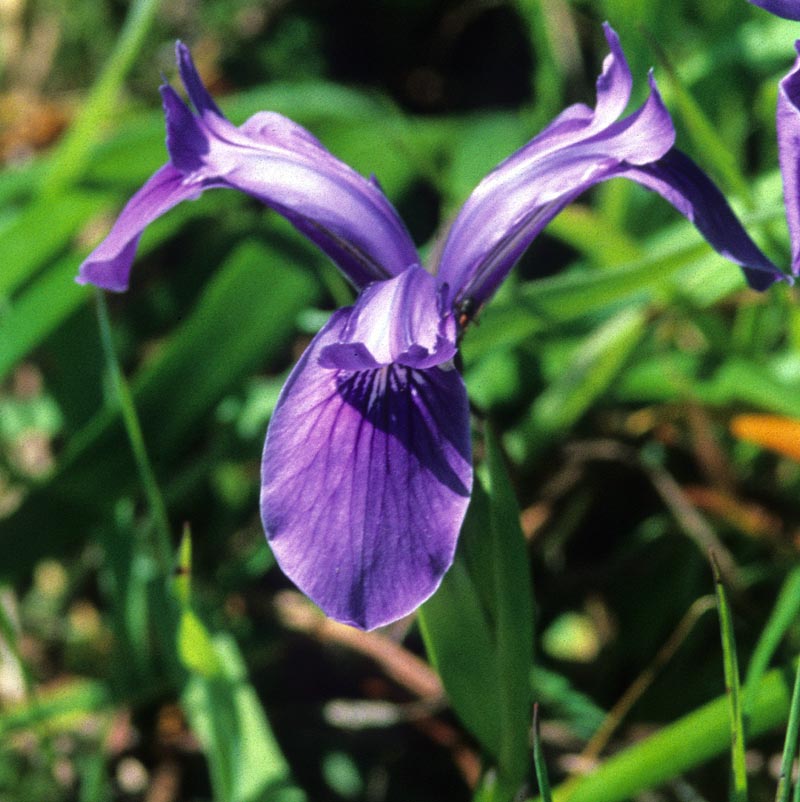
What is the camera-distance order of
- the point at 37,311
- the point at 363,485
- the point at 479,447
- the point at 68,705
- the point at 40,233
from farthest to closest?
the point at 40,233 → the point at 37,311 → the point at 68,705 → the point at 479,447 → the point at 363,485

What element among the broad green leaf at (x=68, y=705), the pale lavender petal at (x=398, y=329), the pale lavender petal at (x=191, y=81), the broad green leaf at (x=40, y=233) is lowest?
the broad green leaf at (x=68, y=705)

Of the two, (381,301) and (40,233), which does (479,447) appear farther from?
(40,233)

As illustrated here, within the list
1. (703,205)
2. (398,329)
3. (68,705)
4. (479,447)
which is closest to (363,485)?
(398,329)

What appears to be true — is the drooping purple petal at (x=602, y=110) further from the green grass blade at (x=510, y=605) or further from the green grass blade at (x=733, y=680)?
the green grass blade at (x=733, y=680)

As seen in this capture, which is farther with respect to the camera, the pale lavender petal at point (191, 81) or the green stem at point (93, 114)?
the green stem at point (93, 114)

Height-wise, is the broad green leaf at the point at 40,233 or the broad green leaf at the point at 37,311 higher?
the broad green leaf at the point at 40,233

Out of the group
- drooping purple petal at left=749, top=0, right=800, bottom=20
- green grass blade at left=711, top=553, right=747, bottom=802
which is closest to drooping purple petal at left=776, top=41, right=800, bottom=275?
drooping purple petal at left=749, top=0, right=800, bottom=20

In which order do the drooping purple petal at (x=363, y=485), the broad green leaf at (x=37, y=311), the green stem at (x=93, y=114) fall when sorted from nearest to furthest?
the drooping purple petal at (x=363, y=485), the broad green leaf at (x=37, y=311), the green stem at (x=93, y=114)

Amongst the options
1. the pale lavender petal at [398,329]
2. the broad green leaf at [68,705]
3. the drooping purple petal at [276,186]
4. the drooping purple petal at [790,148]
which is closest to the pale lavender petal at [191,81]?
the drooping purple petal at [276,186]
